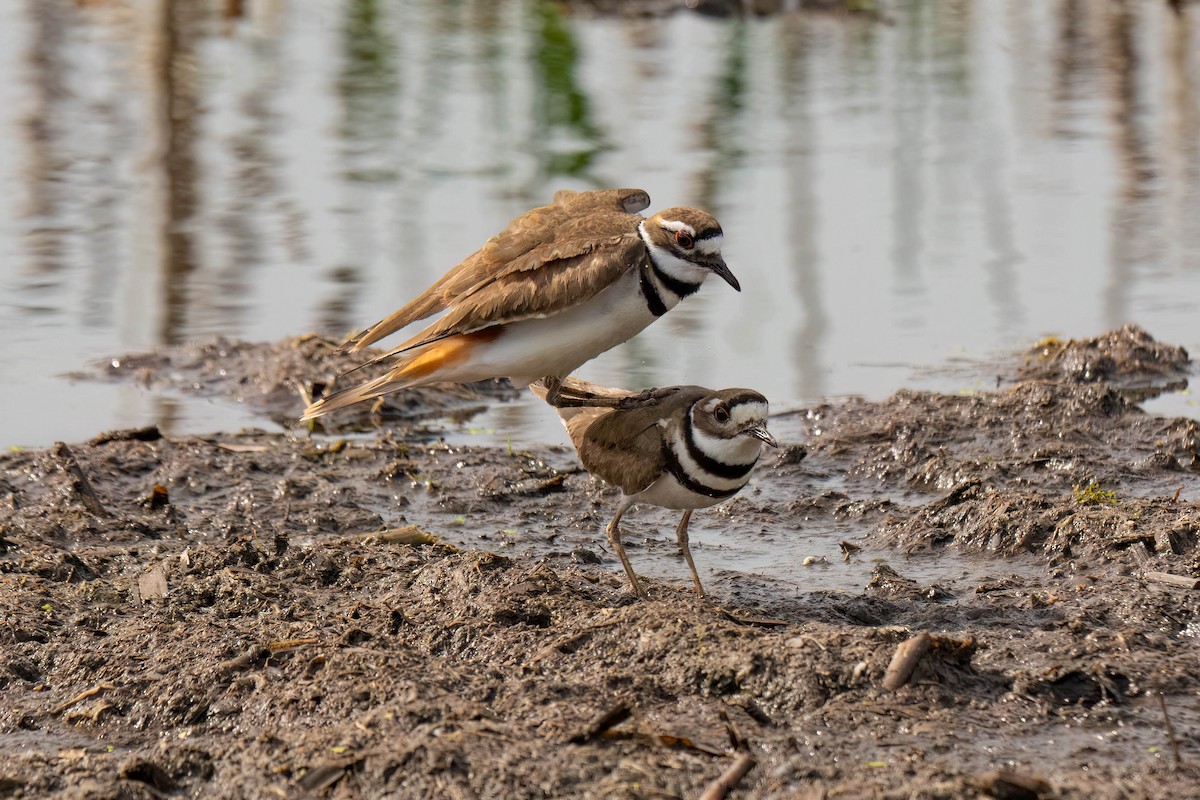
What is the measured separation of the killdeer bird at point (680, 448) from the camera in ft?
17.6

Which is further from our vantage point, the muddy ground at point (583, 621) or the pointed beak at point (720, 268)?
the pointed beak at point (720, 268)

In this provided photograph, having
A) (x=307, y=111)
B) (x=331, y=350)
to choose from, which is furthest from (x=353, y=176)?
(x=331, y=350)

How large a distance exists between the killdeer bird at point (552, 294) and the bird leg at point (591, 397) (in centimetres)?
13

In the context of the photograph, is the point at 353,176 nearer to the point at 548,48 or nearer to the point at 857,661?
the point at 548,48

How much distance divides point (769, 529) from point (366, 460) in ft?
→ 6.11

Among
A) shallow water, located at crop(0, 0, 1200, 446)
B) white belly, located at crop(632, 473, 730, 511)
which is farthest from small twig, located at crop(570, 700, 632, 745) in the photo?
shallow water, located at crop(0, 0, 1200, 446)

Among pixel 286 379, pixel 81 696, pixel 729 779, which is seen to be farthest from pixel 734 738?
pixel 286 379

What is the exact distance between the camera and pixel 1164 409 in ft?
25.2

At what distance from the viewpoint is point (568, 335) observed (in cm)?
588

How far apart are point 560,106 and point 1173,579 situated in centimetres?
941

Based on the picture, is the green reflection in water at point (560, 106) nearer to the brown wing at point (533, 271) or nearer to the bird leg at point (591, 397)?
the bird leg at point (591, 397)

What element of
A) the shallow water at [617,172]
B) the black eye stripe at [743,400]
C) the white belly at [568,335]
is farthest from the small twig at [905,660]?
the shallow water at [617,172]

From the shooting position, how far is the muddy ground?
4.18m

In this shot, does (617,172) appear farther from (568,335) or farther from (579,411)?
(568,335)
